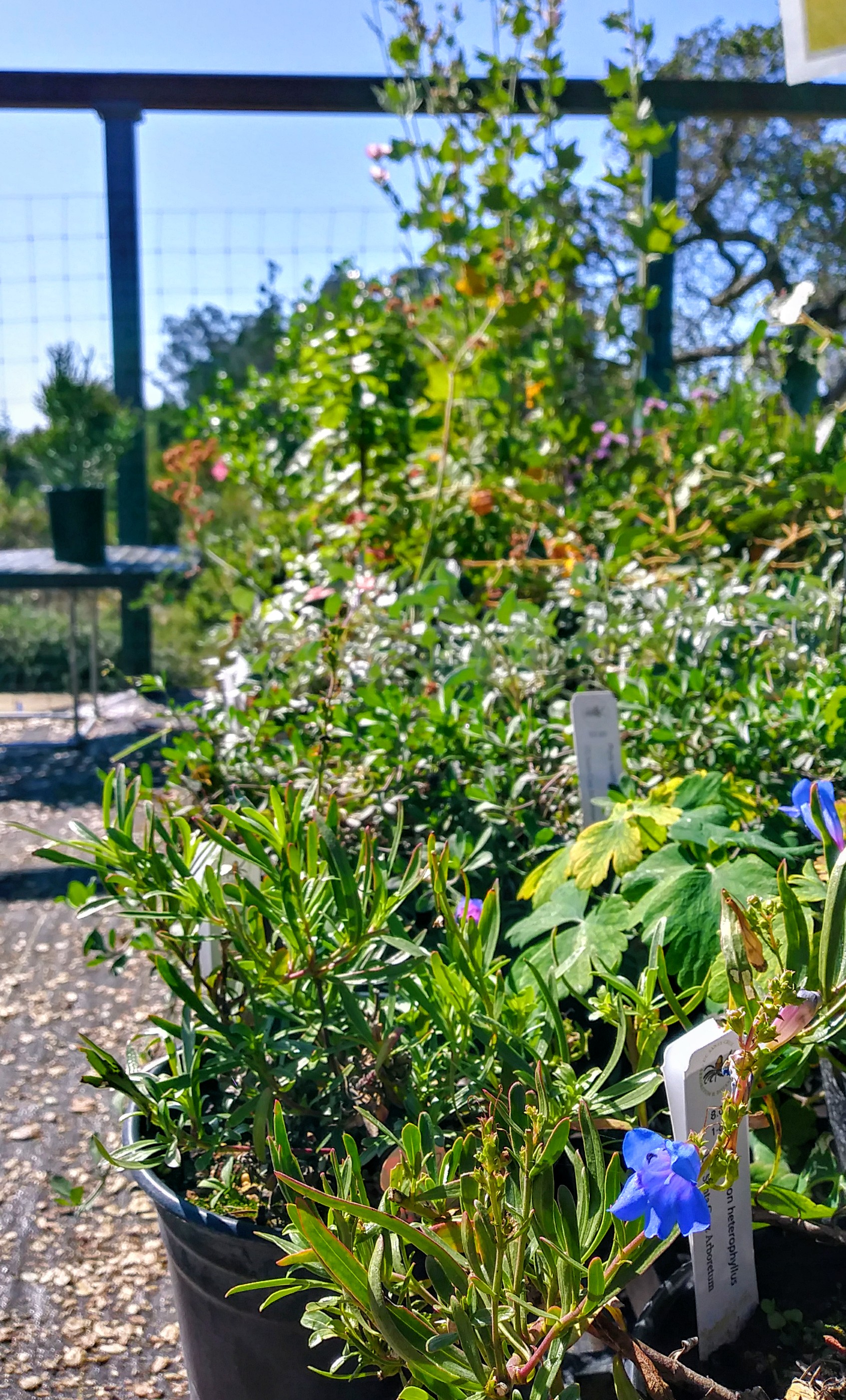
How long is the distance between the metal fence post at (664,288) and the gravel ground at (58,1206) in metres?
1.90

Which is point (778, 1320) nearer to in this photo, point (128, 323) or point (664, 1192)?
point (664, 1192)

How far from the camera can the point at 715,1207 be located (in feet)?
2.09

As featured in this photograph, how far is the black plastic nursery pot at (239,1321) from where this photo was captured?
735 millimetres

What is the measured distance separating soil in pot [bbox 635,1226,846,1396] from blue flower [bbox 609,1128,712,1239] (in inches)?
9.0

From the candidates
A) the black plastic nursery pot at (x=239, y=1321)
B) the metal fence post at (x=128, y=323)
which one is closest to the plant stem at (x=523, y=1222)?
the black plastic nursery pot at (x=239, y=1321)

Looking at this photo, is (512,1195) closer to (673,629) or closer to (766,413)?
(673,629)

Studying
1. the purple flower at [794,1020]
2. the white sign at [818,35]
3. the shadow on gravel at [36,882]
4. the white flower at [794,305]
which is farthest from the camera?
the shadow on gravel at [36,882]

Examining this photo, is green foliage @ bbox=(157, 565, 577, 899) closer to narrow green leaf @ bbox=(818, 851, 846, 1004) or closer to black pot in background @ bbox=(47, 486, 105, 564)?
narrow green leaf @ bbox=(818, 851, 846, 1004)

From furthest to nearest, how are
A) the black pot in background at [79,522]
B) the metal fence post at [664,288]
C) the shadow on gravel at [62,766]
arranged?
the black pot in background at [79,522] < the shadow on gravel at [62,766] < the metal fence post at [664,288]

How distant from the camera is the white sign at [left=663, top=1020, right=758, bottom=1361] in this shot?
0.58 metres

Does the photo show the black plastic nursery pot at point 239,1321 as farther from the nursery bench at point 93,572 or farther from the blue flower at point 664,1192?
the nursery bench at point 93,572

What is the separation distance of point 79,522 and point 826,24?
273 cm

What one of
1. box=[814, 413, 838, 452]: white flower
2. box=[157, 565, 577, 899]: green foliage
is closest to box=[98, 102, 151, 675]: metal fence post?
box=[157, 565, 577, 899]: green foliage

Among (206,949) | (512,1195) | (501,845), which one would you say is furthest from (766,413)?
(512,1195)
